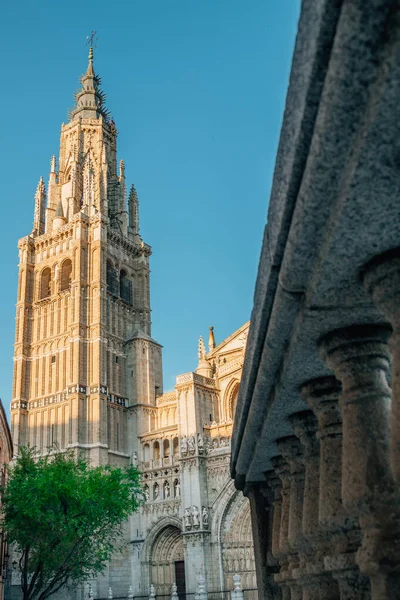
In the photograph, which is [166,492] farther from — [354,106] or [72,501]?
[354,106]

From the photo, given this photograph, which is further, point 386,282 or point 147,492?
point 147,492

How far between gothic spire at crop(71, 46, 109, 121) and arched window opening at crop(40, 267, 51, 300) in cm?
1700

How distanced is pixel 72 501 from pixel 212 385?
19284mm

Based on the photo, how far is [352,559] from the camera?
4215 mm

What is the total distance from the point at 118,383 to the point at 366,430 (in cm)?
4234

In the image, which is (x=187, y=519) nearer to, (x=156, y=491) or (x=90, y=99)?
(x=156, y=491)

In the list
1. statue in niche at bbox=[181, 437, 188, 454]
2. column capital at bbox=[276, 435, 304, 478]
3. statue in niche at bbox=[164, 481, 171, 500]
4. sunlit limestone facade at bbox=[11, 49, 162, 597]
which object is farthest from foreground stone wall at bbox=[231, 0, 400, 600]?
sunlit limestone facade at bbox=[11, 49, 162, 597]

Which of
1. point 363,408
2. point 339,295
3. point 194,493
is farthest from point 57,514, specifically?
point 339,295

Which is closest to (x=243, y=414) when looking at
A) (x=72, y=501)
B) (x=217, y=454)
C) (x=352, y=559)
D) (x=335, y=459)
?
(x=335, y=459)

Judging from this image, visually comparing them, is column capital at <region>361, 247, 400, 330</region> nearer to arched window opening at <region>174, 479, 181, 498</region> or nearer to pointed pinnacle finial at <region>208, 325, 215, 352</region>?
arched window opening at <region>174, 479, 181, 498</region>

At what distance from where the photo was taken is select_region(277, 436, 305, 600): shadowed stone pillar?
5.85 meters

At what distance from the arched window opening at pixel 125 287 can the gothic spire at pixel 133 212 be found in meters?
4.98

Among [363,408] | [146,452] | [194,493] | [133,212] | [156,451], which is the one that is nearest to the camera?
[363,408]

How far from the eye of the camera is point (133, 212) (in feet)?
181
